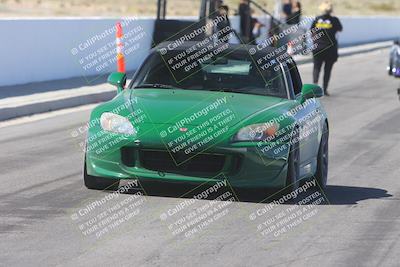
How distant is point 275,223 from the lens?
28.7ft

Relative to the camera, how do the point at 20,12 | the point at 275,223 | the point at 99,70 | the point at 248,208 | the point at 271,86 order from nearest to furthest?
the point at 275,223
the point at 248,208
the point at 271,86
the point at 99,70
the point at 20,12

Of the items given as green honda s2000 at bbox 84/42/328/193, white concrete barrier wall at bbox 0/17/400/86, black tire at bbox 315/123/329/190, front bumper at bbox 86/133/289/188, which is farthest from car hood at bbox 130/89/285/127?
white concrete barrier wall at bbox 0/17/400/86

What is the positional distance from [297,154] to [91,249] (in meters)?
2.85

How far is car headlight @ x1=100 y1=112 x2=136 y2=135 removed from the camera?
9.39 meters

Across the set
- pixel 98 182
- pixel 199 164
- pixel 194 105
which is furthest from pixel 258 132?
pixel 98 182

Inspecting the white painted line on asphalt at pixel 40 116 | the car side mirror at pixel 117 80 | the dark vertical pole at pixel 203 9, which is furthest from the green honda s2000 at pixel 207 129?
the dark vertical pole at pixel 203 9

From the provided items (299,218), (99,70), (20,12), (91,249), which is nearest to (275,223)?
(299,218)

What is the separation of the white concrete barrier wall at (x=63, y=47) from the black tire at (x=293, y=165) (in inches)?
442

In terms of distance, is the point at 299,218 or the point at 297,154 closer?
the point at 299,218

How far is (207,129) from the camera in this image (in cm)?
933

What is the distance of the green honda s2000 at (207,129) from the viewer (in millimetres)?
9312

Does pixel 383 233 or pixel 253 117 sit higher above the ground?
pixel 253 117

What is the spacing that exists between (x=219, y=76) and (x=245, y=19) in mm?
21502

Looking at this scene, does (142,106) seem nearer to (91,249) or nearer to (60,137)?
(91,249)
